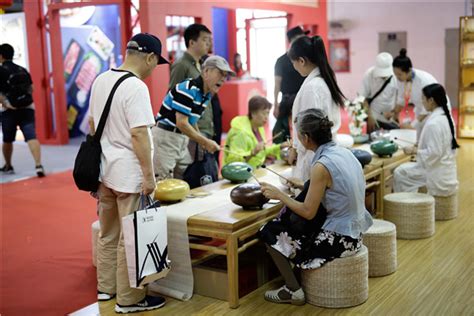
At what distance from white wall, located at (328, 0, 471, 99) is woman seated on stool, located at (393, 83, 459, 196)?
10.6 meters

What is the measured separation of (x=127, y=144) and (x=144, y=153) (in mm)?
115

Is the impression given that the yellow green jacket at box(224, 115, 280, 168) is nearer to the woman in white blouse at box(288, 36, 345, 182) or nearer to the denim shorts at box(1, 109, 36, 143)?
the woman in white blouse at box(288, 36, 345, 182)

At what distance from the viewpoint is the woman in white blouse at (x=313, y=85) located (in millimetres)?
3439

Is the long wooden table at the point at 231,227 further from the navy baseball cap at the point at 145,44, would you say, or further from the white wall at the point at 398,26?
the white wall at the point at 398,26

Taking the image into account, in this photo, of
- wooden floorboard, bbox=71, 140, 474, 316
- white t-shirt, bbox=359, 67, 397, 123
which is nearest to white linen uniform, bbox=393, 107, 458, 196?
wooden floorboard, bbox=71, 140, 474, 316

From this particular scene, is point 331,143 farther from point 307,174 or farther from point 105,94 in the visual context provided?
point 105,94

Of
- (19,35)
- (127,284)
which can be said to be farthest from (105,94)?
(19,35)

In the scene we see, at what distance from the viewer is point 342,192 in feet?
10.2

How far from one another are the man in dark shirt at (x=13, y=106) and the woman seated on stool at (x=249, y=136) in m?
3.39

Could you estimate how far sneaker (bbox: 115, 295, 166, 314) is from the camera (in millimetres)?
3191

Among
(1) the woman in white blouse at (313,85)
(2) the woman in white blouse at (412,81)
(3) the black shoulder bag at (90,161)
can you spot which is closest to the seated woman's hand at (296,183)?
(1) the woman in white blouse at (313,85)

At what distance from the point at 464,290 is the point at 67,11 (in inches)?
351

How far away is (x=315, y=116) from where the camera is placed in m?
3.12

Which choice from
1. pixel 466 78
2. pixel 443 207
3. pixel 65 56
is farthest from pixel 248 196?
pixel 65 56
